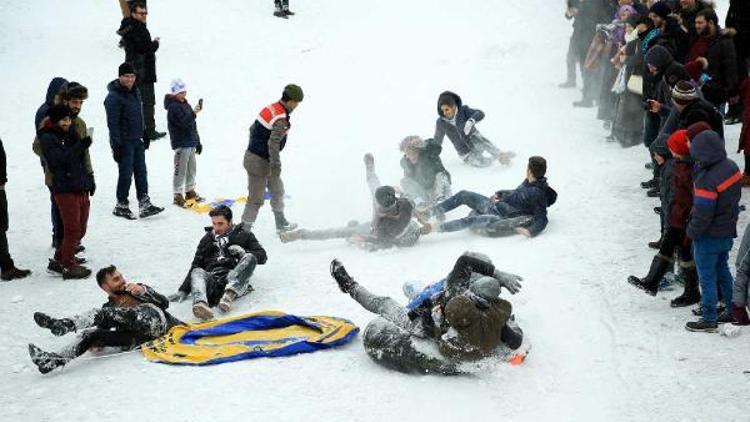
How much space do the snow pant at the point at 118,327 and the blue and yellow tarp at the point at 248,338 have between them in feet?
0.43

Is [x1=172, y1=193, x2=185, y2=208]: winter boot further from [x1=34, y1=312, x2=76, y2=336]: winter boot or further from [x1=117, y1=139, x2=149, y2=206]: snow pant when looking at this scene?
[x1=34, y1=312, x2=76, y2=336]: winter boot

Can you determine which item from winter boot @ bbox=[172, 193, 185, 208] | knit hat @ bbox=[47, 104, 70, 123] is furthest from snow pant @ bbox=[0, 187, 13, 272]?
winter boot @ bbox=[172, 193, 185, 208]

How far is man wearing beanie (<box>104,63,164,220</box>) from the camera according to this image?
Answer: 1036 cm

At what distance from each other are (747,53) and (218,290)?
8.17 m

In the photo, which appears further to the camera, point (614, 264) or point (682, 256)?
point (614, 264)

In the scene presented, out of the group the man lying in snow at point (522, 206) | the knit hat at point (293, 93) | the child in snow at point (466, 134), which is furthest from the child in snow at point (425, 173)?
the knit hat at point (293, 93)

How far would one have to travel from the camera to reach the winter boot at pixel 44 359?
6.45 m

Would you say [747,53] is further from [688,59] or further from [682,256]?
[682,256]

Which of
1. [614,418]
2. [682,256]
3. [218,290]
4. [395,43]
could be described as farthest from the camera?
[395,43]

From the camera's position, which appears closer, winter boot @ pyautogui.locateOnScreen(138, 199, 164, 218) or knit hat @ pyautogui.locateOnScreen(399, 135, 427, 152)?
winter boot @ pyautogui.locateOnScreen(138, 199, 164, 218)

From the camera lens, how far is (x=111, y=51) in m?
16.8

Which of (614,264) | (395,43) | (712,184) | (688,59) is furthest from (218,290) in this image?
(395,43)

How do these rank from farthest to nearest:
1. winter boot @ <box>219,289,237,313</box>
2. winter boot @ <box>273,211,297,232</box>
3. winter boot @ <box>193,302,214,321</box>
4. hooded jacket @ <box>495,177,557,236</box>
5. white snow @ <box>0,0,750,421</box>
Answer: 1. winter boot @ <box>273,211,297,232</box>
2. hooded jacket @ <box>495,177,557,236</box>
3. winter boot @ <box>219,289,237,313</box>
4. winter boot @ <box>193,302,214,321</box>
5. white snow @ <box>0,0,750,421</box>

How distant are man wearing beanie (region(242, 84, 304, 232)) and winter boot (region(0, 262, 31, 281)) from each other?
2.52 meters
